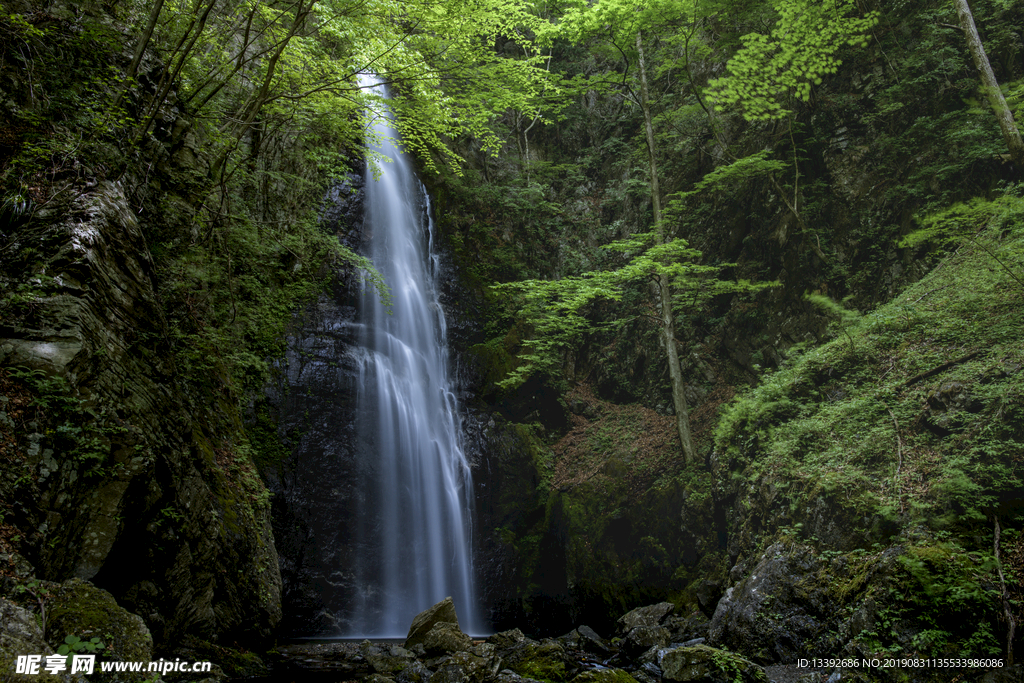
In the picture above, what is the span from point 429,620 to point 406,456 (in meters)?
3.64

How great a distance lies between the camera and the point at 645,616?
324 inches

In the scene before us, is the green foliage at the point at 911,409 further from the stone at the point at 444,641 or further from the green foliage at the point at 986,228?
the stone at the point at 444,641

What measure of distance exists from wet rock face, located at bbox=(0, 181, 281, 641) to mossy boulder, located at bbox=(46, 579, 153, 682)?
273 millimetres

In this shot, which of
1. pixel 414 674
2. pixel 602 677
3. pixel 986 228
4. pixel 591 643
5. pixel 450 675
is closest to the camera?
pixel 602 677

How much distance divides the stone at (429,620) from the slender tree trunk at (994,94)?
11.7m

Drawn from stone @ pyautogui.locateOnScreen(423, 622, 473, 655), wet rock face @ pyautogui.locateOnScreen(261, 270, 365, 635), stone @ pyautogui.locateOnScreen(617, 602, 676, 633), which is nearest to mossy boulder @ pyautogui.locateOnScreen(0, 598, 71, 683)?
stone @ pyautogui.locateOnScreen(423, 622, 473, 655)

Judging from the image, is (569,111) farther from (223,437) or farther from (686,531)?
(223,437)

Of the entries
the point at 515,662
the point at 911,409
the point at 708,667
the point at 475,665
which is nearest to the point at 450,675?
the point at 475,665

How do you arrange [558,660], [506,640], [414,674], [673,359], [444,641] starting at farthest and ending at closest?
1. [673,359]
2. [506,640]
3. [444,641]
4. [558,660]
5. [414,674]

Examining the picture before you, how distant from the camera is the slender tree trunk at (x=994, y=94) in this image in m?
7.78

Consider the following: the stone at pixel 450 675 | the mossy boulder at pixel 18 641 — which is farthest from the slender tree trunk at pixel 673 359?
the mossy boulder at pixel 18 641

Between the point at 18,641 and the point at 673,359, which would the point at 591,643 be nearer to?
the point at 673,359

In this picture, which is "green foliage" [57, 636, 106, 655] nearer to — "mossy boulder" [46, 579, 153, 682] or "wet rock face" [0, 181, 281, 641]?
"mossy boulder" [46, 579, 153, 682]

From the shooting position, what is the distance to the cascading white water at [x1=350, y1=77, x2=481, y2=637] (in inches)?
368
